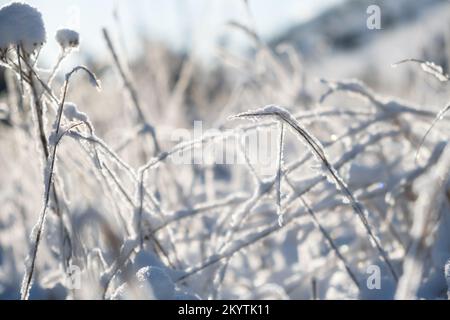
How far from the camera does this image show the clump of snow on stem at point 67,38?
639 mm

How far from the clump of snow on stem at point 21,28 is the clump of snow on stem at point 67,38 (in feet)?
0.10

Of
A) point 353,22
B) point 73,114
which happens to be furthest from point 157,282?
point 353,22

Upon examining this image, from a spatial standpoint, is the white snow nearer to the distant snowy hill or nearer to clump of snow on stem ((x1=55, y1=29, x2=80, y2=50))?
clump of snow on stem ((x1=55, y1=29, x2=80, y2=50))

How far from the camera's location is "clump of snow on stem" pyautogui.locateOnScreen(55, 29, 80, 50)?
25.1 inches

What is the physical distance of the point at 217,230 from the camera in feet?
2.86

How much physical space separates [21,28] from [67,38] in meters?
0.06

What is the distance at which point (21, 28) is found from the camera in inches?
23.4

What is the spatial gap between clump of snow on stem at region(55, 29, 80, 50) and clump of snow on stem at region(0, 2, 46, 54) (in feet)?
0.10

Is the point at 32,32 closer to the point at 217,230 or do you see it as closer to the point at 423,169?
the point at 217,230

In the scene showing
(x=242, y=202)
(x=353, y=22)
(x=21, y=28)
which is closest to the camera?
(x=21, y=28)

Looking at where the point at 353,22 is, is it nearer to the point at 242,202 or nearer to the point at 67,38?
the point at 242,202

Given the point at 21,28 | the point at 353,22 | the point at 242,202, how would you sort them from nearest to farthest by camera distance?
the point at 21,28, the point at 242,202, the point at 353,22

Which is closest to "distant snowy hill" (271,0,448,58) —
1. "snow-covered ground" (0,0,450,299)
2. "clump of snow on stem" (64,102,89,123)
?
"snow-covered ground" (0,0,450,299)

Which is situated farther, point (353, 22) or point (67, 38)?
point (353, 22)
